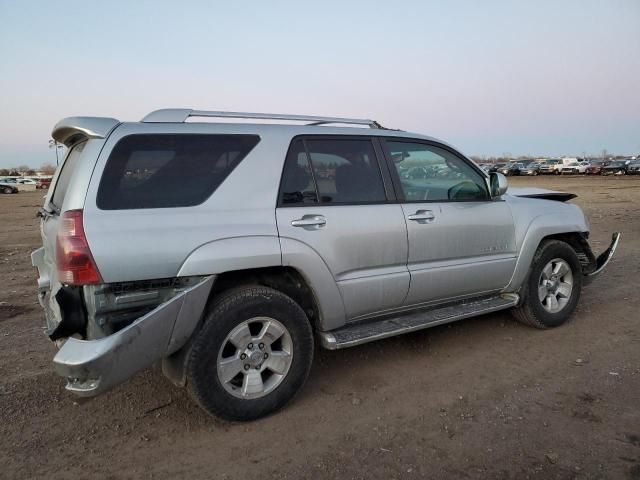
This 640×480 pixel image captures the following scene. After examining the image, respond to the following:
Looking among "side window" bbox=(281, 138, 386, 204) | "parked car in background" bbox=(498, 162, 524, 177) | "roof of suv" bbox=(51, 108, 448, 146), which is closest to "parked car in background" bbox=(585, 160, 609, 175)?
"parked car in background" bbox=(498, 162, 524, 177)

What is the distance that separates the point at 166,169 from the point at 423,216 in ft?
6.37

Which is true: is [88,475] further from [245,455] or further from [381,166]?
[381,166]

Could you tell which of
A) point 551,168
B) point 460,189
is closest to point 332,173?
point 460,189

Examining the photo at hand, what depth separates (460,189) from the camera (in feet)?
Result: 13.9

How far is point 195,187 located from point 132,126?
0.52 metres

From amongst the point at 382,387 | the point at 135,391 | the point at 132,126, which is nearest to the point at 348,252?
the point at 382,387

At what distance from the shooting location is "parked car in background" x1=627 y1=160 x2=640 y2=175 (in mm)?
42519

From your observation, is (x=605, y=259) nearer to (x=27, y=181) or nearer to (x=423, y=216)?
(x=423, y=216)

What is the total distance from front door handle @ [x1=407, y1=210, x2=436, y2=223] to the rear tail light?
222 centimetres

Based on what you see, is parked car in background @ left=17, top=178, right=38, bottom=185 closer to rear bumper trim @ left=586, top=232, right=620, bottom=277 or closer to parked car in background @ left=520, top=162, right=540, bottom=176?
parked car in background @ left=520, top=162, right=540, bottom=176

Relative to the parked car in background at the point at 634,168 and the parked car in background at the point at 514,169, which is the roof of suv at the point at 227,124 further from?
the parked car in background at the point at 514,169

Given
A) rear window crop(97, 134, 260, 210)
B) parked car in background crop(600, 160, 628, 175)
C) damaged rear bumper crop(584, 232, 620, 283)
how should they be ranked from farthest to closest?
parked car in background crop(600, 160, 628, 175)
damaged rear bumper crop(584, 232, 620, 283)
rear window crop(97, 134, 260, 210)

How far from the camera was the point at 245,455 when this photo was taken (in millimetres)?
2828

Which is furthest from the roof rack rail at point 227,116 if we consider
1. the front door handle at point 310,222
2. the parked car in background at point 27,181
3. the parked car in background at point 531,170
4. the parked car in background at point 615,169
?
the parked car in background at point 27,181
